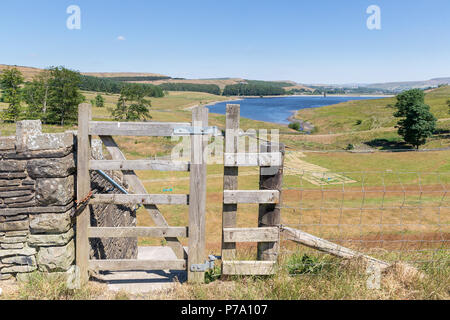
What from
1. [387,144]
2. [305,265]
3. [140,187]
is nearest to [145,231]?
[140,187]

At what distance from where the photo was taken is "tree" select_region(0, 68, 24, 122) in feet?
194

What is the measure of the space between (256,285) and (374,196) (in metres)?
25.4

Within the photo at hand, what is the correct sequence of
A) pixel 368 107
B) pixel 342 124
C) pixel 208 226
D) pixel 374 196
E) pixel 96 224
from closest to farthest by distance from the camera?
pixel 96 224, pixel 208 226, pixel 374 196, pixel 342 124, pixel 368 107

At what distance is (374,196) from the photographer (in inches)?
1052

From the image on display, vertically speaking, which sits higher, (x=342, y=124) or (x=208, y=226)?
(x=342, y=124)

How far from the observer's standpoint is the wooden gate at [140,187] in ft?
14.2

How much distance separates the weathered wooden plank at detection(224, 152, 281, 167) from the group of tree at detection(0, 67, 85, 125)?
65022 mm

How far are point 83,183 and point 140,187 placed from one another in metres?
0.76

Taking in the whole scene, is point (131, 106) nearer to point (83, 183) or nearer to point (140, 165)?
point (83, 183)

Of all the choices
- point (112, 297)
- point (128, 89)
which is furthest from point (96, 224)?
point (128, 89)

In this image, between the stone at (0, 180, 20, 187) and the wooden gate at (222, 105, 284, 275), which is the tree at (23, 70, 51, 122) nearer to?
the stone at (0, 180, 20, 187)

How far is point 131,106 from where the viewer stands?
76.7 metres

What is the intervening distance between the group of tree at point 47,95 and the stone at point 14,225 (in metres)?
64.0
